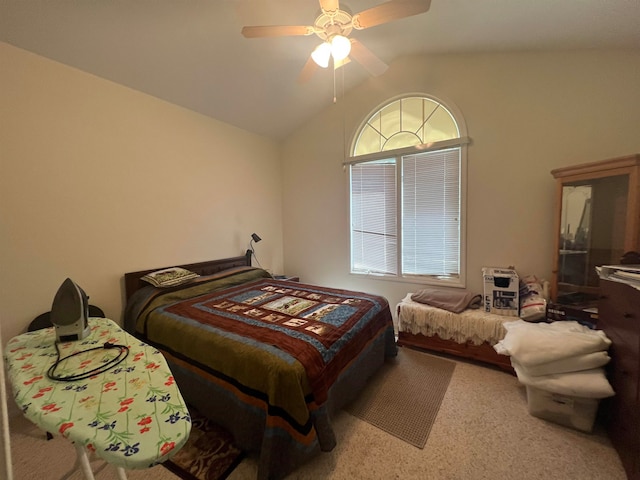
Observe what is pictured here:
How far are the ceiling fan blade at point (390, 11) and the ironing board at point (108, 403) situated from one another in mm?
2069

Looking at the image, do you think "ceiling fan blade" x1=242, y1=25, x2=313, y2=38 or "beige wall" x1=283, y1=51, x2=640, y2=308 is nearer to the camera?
"ceiling fan blade" x1=242, y1=25, x2=313, y2=38

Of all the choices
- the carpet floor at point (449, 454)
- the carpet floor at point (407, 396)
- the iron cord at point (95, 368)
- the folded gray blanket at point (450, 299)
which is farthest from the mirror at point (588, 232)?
the iron cord at point (95, 368)

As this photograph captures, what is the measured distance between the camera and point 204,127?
2.98 meters

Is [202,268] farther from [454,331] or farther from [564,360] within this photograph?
[564,360]

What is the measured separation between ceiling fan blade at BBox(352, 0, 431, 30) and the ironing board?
207 centimetres

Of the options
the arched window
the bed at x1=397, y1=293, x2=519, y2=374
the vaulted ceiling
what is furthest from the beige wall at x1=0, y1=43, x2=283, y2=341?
the bed at x1=397, y1=293, x2=519, y2=374

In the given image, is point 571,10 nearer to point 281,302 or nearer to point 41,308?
point 281,302

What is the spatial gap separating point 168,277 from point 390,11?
269 centimetres

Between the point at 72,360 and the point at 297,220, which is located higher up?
the point at 297,220

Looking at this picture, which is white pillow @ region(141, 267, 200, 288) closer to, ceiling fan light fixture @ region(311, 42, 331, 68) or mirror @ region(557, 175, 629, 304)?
ceiling fan light fixture @ region(311, 42, 331, 68)

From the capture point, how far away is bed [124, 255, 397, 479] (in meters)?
1.28

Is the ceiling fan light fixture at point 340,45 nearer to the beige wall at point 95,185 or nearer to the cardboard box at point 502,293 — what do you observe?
the beige wall at point 95,185

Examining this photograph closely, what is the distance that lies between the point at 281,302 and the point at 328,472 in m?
1.19

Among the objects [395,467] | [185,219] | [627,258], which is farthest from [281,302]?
[627,258]
